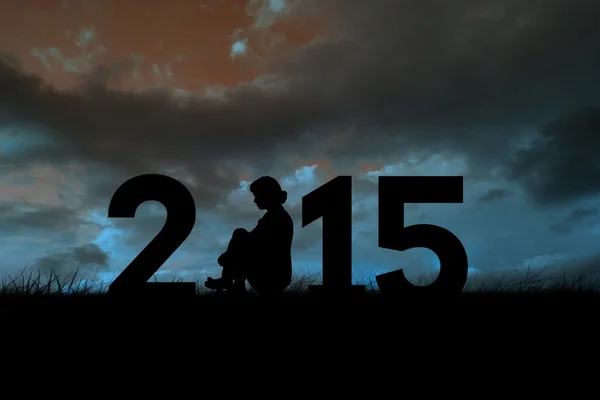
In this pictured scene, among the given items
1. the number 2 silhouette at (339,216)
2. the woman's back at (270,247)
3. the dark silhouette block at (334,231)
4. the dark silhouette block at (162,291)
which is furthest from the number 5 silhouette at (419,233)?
the dark silhouette block at (162,291)

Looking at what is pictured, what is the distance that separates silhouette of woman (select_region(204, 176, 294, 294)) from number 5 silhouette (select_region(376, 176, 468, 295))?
1.33 meters

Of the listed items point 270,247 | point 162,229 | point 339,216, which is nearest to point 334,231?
point 339,216

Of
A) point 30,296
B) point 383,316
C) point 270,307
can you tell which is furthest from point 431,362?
point 30,296

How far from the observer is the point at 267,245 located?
819cm

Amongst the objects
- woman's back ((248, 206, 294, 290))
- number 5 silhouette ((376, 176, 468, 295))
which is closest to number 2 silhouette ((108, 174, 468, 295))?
number 5 silhouette ((376, 176, 468, 295))

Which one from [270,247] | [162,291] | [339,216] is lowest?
[162,291]

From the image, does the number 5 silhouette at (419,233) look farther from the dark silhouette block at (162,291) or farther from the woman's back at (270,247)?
the dark silhouette block at (162,291)

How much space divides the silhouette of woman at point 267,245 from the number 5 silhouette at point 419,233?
4.38ft

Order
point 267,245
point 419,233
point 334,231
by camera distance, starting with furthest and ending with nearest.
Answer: point 267,245, point 419,233, point 334,231

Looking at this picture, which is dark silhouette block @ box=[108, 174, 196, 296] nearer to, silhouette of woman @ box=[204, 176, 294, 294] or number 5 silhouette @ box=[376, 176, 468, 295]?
silhouette of woman @ box=[204, 176, 294, 294]

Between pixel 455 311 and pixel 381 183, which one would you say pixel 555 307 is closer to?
pixel 455 311

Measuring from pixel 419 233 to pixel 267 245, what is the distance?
78.3 inches

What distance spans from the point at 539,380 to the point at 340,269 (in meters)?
2.66

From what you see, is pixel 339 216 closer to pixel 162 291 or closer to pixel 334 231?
pixel 334 231
